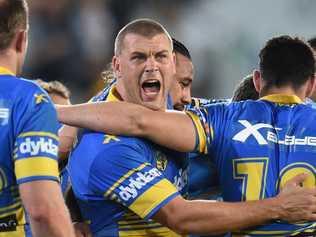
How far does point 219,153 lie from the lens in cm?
419

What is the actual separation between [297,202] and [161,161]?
2.38ft

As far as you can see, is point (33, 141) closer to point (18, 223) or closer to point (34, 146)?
point (34, 146)

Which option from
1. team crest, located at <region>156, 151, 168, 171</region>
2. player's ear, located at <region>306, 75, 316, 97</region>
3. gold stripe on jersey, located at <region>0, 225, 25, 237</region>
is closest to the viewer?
gold stripe on jersey, located at <region>0, 225, 25, 237</region>

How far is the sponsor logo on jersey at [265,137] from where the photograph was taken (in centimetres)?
413

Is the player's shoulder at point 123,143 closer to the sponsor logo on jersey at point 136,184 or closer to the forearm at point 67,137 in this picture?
the sponsor logo on jersey at point 136,184

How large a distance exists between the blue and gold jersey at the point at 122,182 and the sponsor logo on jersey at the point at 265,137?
42 centimetres

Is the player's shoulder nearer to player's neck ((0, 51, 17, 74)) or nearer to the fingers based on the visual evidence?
the fingers

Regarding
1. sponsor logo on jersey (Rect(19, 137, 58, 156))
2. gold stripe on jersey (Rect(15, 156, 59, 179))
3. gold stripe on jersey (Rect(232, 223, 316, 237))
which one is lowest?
gold stripe on jersey (Rect(232, 223, 316, 237))

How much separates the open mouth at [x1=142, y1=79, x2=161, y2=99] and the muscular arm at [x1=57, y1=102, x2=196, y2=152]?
242mm

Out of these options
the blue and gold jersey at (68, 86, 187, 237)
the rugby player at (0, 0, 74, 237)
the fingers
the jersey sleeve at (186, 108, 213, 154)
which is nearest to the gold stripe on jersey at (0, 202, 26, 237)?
the rugby player at (0, 0, 74, 237)

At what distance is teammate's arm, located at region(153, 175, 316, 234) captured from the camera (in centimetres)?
399

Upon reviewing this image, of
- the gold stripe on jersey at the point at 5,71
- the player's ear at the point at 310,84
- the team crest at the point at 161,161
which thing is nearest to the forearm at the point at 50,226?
the gold stripe on jersey at the point at 5,71

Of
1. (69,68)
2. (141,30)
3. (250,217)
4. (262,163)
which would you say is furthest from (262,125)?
(69,68)

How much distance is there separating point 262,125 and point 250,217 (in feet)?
1.56
